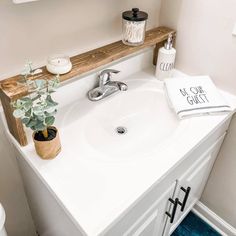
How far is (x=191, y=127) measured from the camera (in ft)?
2.92

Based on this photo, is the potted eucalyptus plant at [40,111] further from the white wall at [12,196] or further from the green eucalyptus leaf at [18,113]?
the white wall at [12,196]

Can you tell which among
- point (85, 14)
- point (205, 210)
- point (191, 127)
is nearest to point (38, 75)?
point (85, 14)

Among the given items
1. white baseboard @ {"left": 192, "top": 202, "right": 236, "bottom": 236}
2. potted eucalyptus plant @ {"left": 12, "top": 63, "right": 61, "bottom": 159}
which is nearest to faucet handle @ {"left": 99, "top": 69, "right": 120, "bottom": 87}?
potted eucalyptus plant @ {"left": 12, "top": 63, "right": 61, "bottom": 159}

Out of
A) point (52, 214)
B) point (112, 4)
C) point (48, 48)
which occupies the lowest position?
point (52, 214)

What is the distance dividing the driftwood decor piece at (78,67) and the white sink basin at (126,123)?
0.58ft

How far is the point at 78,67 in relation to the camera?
2.72ft

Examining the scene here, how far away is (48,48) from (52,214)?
563mm

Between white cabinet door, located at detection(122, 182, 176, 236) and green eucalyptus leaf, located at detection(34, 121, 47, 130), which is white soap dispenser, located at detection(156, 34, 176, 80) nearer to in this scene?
white cabinet door, located at detection(122, 182, 176, 236)

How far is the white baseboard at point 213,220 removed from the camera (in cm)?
142

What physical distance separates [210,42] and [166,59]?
0.19 m

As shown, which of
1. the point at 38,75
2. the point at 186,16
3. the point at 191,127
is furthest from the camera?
the point at 186,16

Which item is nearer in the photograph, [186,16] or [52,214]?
[52,214]

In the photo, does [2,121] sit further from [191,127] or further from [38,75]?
[191,127]

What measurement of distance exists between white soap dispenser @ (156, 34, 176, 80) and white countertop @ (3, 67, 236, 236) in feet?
1.29
